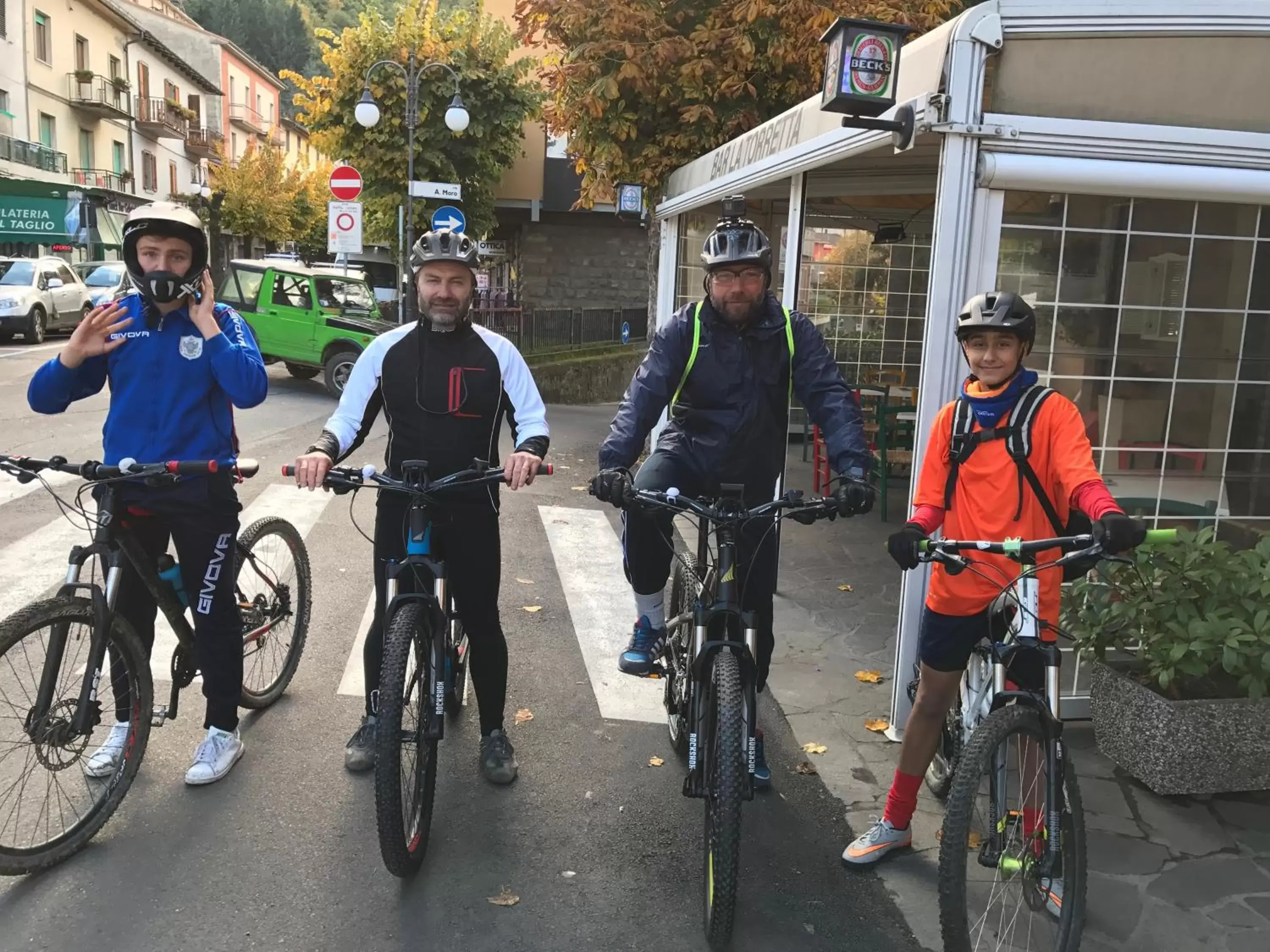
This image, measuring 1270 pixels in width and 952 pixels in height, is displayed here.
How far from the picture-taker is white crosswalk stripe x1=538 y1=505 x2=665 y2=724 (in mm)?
4625

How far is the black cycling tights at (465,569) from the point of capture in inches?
134

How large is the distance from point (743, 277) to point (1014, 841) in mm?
1876

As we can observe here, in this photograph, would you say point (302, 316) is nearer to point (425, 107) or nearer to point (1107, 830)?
point (425, 107)

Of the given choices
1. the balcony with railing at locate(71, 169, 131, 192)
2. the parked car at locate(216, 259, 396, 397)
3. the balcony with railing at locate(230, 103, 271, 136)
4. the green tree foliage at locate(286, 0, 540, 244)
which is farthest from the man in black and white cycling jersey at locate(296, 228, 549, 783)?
the balcony with railing at locate(230, 103, 271, 136)

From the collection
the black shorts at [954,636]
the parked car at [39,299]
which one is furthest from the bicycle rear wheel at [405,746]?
the parked car at [39,299]

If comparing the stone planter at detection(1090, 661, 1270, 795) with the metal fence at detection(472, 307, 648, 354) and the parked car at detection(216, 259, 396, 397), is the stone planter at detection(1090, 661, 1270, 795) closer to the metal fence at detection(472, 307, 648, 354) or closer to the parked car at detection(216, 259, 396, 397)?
the parked car at detection(216, 259, 396, 397)

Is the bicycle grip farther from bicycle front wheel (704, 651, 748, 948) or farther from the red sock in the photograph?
the red sock

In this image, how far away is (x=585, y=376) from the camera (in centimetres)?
1780

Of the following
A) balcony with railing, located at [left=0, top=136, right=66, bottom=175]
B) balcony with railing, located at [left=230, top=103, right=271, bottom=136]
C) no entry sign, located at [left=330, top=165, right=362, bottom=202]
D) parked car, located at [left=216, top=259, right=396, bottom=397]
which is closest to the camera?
parked car, located at [left=216, top=259, right=396, bottom=397]

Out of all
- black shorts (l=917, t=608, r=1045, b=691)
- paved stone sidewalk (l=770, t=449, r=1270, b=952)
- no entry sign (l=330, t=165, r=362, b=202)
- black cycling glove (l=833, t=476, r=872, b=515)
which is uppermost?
no entry sign (l=330, t=165, r=362, b=202)

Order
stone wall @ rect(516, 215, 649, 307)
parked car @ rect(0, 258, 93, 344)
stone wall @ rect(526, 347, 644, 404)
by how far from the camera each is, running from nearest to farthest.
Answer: stone wall @ rect(526, 347, 644, 404), parked car @ rect(0, 258, 93, 344), stone wall @ rect(516, 215, 649, 307)

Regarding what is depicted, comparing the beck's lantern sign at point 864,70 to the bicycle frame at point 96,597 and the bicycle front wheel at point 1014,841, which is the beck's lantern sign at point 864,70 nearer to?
the bicycle front wheel at point 1014,841

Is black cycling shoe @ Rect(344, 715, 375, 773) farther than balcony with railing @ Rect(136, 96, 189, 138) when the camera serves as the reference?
No

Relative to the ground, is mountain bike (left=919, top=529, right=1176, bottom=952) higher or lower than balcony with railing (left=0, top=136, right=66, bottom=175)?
lower
